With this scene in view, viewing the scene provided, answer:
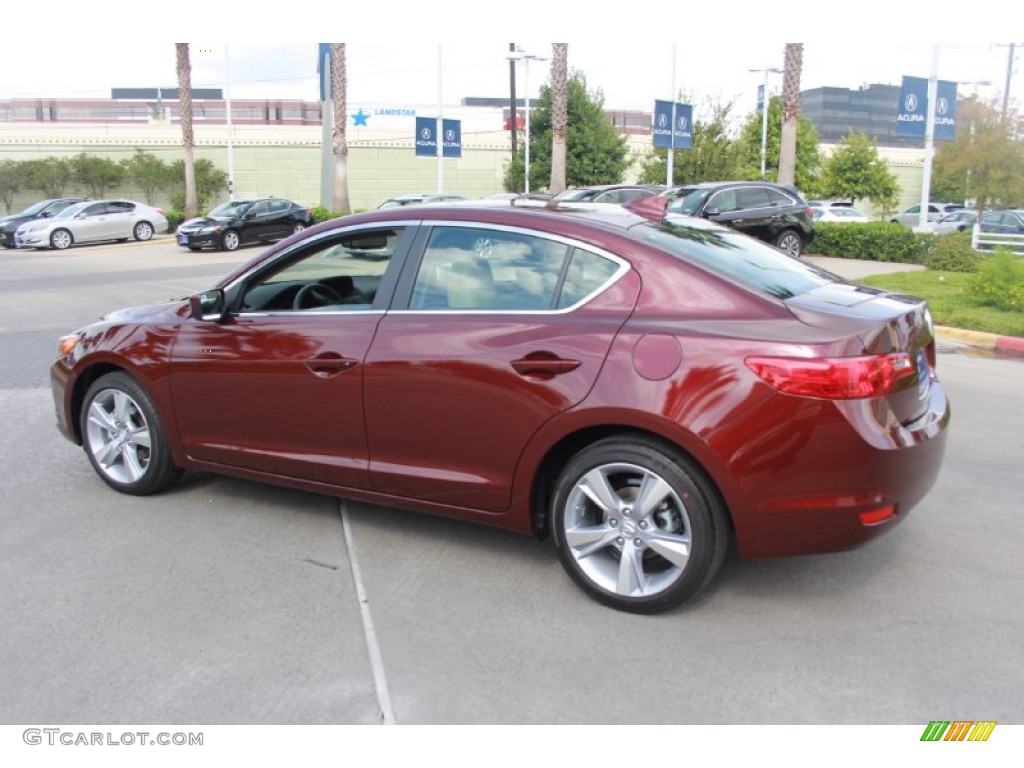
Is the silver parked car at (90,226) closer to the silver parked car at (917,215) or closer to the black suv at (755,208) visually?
the black suv at (755,208)

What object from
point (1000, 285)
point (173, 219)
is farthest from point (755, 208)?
point (173, 219)

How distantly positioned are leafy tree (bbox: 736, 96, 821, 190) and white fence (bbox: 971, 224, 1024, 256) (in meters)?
26.3

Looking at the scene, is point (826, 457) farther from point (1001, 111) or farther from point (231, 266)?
point (1001, 111)

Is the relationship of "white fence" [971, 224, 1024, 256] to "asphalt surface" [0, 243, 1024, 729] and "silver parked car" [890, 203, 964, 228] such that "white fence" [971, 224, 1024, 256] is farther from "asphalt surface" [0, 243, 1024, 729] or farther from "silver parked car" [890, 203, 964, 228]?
"silver parked car" [890, 203, 964, 228]

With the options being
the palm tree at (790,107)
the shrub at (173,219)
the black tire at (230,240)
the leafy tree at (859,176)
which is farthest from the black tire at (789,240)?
the leafy tree at (859,176)

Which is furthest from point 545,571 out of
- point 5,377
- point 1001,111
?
point 1001,111

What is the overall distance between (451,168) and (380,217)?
153 ft

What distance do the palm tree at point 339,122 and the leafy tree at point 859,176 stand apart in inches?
1094

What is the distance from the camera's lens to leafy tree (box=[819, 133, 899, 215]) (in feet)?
155

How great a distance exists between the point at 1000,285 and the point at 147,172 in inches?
1622

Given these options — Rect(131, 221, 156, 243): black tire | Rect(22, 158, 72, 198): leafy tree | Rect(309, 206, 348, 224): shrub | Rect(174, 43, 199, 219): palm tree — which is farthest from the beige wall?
Rect(309, 206, 348, 224): shrub

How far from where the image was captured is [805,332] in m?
3.57

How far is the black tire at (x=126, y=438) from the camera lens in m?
5.21
